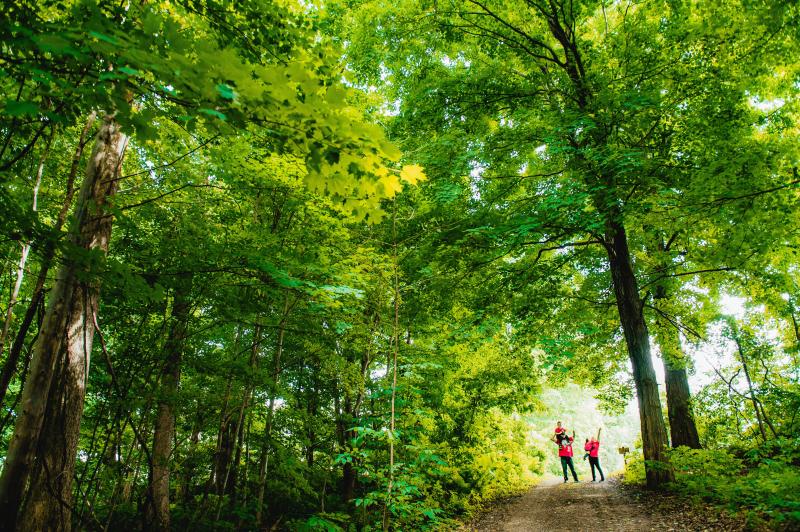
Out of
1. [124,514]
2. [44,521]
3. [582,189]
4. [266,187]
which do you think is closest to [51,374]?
[44,521]

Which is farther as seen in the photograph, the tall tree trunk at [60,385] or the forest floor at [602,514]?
the forest floor at [602,514]

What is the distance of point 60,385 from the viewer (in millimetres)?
3408

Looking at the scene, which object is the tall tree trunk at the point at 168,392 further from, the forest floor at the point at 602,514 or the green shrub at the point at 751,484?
the green shrub at the point at 751,484

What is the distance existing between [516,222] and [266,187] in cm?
356

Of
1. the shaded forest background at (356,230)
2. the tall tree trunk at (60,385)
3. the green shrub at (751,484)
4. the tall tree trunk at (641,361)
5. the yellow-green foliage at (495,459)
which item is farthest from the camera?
the yellow-green foliage at (495,459)

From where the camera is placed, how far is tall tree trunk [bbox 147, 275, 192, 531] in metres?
4.14

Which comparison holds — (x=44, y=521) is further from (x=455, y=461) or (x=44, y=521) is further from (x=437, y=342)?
(x=455, y=461)

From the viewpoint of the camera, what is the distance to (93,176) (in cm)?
369

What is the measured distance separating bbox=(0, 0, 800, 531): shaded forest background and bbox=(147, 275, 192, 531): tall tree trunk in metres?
0.06

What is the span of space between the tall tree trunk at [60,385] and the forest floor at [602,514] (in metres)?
6.25

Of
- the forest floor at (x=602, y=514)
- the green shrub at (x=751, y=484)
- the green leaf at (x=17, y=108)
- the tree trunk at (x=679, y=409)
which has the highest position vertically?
the green leaf at (x=17, y=108)

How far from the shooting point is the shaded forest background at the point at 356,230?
2586 mm

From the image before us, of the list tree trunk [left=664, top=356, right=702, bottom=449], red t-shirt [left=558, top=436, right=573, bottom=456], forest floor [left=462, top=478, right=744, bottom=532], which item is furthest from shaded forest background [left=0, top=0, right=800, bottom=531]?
red t-shirt [left=558, top=436, right=573, bottom=456]

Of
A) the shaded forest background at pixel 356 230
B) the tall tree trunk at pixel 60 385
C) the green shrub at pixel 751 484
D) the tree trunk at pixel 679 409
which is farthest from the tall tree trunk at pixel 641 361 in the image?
the tall tree trunk at pixel 60 385
